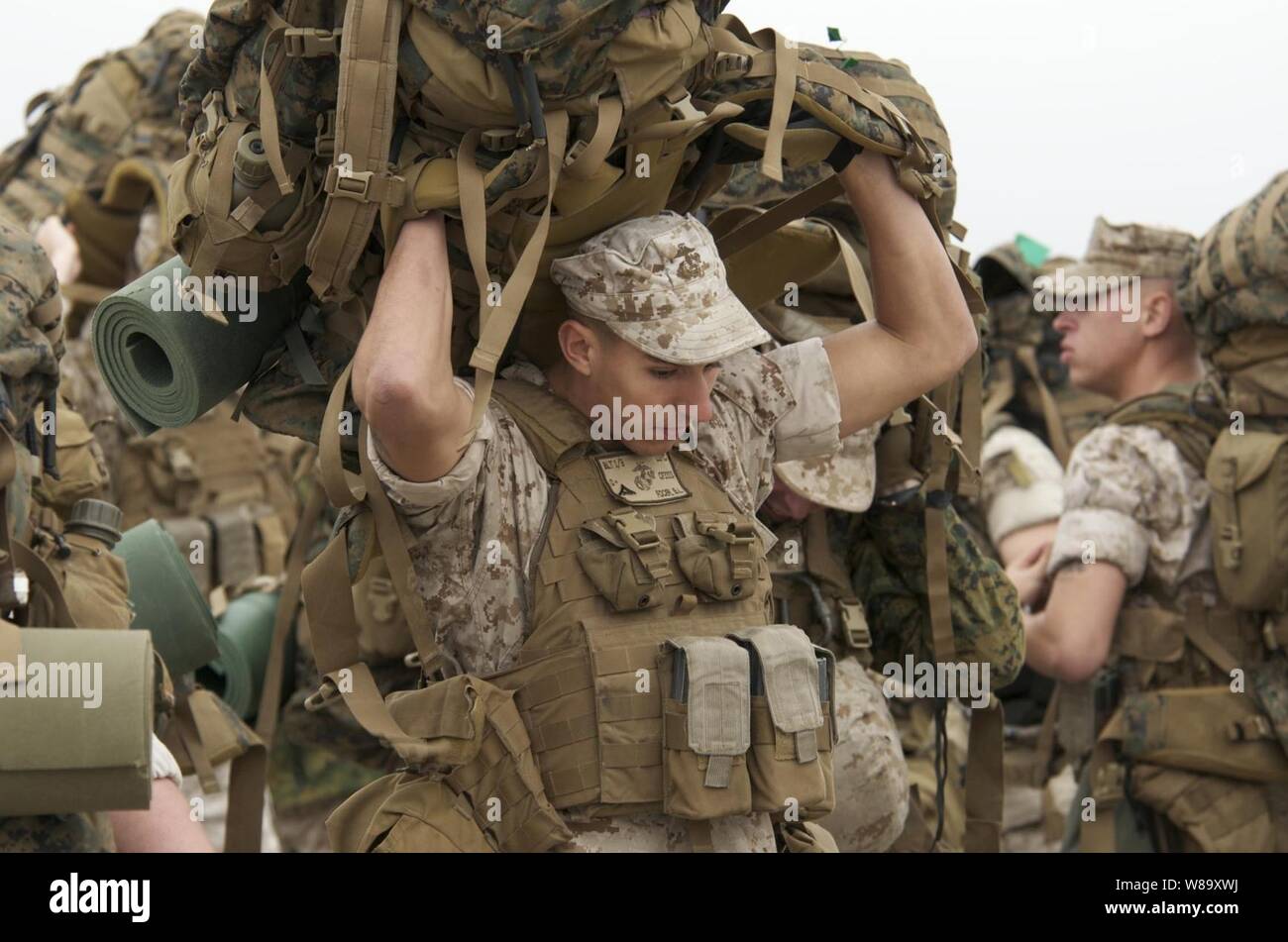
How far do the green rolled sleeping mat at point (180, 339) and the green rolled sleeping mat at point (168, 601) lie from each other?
146 centimetres

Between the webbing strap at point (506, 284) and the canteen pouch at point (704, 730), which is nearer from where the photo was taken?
the webbing strap at point (506, 284)

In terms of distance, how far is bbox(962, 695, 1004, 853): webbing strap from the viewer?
554 cm

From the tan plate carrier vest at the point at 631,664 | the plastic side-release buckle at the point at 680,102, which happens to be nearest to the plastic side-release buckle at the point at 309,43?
the plastic side-release buckle at the point at 680,102

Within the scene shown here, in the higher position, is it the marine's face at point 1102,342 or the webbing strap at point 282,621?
the marine's face at point 1102,342

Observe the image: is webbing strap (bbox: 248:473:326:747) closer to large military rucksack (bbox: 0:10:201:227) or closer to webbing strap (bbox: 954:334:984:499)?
webbing strap (bbox: 954:334:984:499)

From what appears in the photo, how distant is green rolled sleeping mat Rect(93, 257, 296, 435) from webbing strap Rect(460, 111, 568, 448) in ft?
1.82

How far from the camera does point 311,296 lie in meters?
4.21

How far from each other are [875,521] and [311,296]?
2.05 meters

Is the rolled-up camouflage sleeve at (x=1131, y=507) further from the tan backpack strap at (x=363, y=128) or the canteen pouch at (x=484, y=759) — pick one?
the tan backpack strap at (x=363, y=128)

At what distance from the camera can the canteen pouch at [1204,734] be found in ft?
21.2

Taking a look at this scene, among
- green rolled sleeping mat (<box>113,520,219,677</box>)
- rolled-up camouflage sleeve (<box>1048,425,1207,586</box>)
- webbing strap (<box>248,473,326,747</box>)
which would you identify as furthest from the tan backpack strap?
webbing strap (<box>248,473,326,747</box>)

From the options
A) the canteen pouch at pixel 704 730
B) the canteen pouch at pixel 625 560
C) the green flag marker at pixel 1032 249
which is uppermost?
the green flag marker at pixel 1032 249
